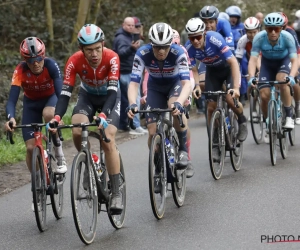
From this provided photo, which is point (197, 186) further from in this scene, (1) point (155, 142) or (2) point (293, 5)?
(2) point (293, 5)

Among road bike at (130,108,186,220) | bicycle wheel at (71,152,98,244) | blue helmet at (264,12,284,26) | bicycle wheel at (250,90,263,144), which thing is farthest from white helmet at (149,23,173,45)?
bicycle wheel at (250,90,263,144)

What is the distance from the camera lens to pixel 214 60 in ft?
39.2

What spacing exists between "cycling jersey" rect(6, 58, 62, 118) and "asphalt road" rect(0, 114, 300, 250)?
1.36 metres

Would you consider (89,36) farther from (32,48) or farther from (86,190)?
(86,190)

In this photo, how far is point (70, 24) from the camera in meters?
22.3

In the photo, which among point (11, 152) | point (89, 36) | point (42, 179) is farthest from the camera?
point (11, 152)

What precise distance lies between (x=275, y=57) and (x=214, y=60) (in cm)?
146

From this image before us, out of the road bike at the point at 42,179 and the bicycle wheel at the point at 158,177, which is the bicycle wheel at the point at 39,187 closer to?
the road bike at the point at 42,179

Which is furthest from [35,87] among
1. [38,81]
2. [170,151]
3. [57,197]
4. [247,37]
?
[247,37]

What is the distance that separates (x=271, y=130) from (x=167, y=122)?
3.02 m

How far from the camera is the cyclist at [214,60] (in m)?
11.4

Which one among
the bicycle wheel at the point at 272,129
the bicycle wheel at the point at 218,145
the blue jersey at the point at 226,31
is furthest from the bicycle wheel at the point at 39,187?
the blue jersey at the point at 226,31

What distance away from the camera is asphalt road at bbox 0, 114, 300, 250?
8117mm

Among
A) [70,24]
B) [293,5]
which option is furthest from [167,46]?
[293,5]
